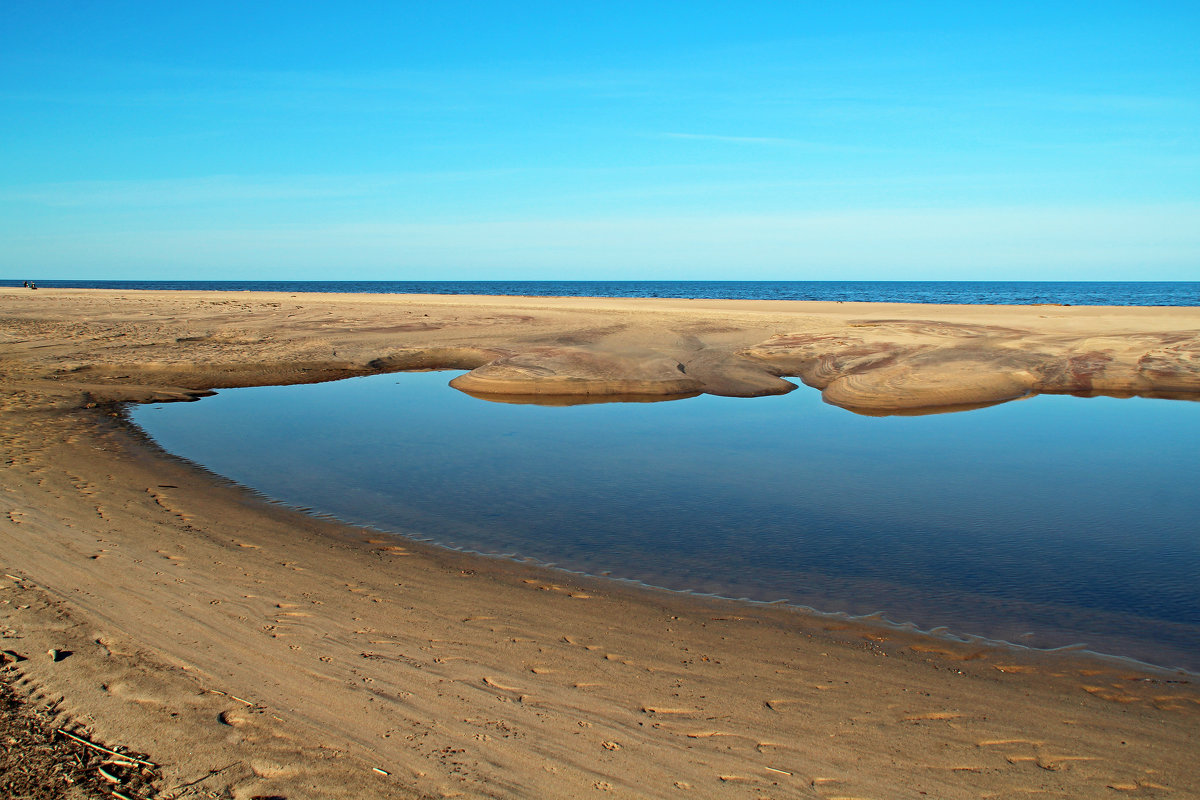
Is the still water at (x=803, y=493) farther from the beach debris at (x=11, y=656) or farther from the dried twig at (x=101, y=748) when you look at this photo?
the dried twig at (x=101, y=748)

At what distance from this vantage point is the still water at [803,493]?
6.33 meters

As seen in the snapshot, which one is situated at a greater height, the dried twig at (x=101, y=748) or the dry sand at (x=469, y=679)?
the dried twig at (x=101, y=748)

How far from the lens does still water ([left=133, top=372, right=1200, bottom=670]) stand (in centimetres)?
633

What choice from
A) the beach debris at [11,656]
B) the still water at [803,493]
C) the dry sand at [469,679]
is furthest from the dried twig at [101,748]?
the still water at [803,493]

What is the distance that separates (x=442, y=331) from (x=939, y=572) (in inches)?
796

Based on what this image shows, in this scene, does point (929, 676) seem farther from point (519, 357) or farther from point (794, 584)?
point (519, 357)

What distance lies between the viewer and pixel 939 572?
22.3ft

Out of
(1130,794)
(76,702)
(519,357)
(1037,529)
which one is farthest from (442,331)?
(1130,794)

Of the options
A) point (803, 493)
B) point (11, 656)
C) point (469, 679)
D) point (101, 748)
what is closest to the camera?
point (101, 748)

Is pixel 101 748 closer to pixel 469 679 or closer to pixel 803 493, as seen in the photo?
pixel 469 679

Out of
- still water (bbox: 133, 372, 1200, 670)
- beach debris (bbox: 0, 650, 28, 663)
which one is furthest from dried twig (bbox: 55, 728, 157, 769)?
still water (bbox: 133, 372, 1200, 670)

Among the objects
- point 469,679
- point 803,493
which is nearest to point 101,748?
point 469,679

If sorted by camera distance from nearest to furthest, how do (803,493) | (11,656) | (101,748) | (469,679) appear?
(101,748) < (11,656) < (469,679) < (803,493)

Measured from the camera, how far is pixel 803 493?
31.1ft
